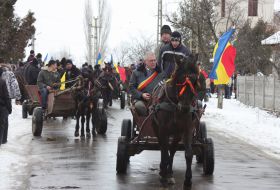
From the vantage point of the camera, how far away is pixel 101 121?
18172mm

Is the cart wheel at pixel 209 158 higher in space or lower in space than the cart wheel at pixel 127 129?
lower

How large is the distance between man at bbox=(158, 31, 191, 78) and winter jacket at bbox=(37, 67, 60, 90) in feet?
29.4

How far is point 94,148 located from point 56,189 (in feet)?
17.4

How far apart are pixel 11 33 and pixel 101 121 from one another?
802 inches

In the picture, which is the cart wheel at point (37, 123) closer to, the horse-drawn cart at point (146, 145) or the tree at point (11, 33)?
the horse-drawn cart at point (146, 145)

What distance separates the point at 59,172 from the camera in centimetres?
1132

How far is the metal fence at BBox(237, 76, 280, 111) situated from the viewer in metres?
30.1

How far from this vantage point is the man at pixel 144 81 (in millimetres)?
11352

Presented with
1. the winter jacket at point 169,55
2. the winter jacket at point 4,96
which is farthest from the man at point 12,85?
the winter jacket at point 169,55

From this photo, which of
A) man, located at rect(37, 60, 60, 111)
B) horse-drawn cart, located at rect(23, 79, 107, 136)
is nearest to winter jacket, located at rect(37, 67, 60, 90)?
man, located at rect(37, 60, 60, 111)

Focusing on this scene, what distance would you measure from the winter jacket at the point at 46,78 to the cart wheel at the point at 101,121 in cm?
205

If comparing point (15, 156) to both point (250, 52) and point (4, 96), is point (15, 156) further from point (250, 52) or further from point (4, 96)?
point (250, 52)

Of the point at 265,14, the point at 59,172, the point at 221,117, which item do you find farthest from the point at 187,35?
the point at 59,172

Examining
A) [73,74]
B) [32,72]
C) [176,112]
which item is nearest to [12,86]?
[73,74]
